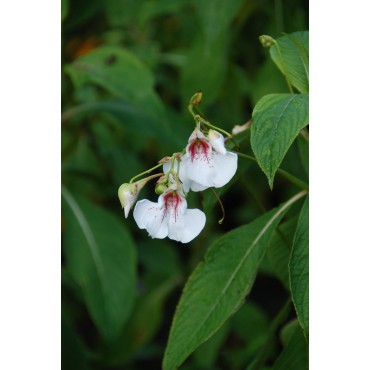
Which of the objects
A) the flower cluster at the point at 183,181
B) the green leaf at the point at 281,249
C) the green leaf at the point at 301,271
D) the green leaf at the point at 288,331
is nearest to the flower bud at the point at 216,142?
the flower cluster at the point at 183,181

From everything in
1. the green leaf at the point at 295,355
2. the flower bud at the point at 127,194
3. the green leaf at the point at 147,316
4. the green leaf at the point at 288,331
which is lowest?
the green leaf at the point at 147,316

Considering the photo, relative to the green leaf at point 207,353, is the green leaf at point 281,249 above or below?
above

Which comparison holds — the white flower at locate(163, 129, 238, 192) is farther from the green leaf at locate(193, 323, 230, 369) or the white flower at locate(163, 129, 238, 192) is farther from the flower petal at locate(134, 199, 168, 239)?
the green leaf at locate(193, 323, 230, 369)

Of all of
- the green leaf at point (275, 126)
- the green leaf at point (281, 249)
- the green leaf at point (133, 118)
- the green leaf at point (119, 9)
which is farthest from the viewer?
the green leaf at point (119, 9)

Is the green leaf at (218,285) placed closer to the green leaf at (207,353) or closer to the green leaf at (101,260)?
the green leaf at (101,260)

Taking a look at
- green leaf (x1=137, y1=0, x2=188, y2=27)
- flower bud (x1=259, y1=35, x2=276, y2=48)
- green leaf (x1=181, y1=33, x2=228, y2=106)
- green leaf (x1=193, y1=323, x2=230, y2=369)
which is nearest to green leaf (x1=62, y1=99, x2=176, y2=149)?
green leaf (x1=181, y1=33, x2=228, y2=106)
